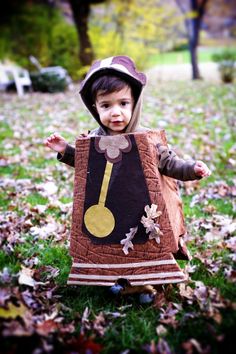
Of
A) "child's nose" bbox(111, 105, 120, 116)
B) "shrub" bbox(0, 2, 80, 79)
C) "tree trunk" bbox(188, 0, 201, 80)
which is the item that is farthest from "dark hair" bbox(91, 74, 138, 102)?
"tree trunk" bbox(188, 0, 201, 80)

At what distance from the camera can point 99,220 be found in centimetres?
231

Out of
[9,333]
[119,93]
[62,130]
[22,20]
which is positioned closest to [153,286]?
[9,333]

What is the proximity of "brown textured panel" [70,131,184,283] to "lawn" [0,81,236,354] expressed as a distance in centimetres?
22

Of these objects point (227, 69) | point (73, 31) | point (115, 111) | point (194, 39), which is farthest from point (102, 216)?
point (194, 39)

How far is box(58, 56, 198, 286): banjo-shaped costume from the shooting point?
7.43 ft

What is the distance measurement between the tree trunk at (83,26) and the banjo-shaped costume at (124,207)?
14270 millimetres

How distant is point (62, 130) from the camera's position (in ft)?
24.2

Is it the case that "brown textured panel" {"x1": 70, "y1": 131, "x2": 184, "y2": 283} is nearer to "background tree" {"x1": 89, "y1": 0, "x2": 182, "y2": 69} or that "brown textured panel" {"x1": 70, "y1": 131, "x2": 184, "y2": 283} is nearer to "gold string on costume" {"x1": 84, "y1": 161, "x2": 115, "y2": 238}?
"gold string on costume" {"x1": 84, "y1": 161, "x2": 115, "y2": 238}

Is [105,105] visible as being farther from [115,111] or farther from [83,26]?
[83,26]

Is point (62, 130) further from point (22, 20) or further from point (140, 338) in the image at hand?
point (22, 20)

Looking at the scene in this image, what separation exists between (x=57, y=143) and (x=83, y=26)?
1431cm

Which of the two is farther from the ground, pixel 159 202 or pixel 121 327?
pixel 159 202

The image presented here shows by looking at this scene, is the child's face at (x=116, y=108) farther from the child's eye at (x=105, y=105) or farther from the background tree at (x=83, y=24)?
the background tree at (x=83, y=24)

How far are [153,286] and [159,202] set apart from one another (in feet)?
1.91
